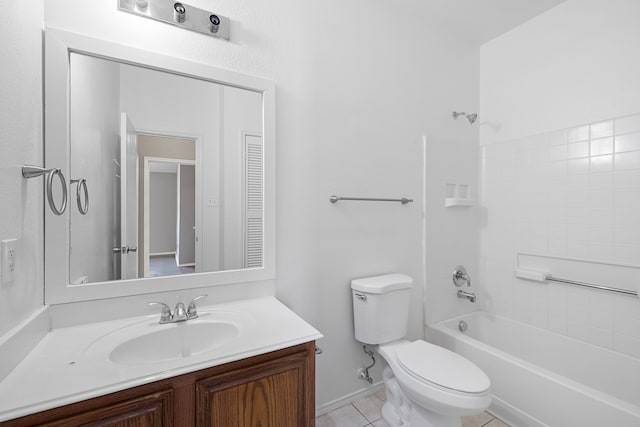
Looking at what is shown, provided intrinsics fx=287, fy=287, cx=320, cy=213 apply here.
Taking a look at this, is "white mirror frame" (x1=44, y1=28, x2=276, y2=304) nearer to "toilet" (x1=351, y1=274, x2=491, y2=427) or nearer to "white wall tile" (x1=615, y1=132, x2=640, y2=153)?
"toilet" (x1=351, y1=274, x2=491, y2=427)

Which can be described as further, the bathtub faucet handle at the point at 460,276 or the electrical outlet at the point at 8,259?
the bathtub faucet handle at the point at 460,276

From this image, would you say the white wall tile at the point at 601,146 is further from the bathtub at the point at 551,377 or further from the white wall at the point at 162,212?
the white wall at the point at 162,212

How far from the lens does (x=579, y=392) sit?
1379 mm

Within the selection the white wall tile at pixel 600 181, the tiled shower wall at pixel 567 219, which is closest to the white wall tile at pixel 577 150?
the tiled shower wall at pixel 567 219

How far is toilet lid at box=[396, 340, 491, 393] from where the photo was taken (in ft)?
4.20

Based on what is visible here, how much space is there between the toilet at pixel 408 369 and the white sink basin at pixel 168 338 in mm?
770

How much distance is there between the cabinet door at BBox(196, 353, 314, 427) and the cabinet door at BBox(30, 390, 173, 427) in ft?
0.29

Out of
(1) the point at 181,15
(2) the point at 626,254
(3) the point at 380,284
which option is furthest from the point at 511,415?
(1) the point at 181,15

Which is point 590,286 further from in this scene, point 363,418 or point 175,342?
point 175,342


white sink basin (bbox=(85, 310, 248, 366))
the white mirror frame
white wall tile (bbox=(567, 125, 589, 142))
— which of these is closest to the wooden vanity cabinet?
white sink basin (bbox=(85, 310, 248, 366))

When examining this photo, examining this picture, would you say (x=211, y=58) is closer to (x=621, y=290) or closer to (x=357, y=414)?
(x=357, y=414)

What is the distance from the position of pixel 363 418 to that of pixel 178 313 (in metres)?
1.23

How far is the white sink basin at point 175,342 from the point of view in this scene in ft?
3.42

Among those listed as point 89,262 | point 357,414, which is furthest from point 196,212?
point 357,414
